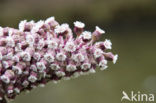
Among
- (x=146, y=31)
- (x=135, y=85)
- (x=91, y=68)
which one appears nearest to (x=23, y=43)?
(x=91, y=68)

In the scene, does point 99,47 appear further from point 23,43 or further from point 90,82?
point 90,82

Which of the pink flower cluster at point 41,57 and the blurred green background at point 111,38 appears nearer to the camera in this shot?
the pink flower cluster at point 41,57

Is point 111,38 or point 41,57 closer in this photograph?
point 41,57

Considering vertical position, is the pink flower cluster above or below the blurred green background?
below

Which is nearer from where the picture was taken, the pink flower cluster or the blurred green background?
the pink flower cluster
